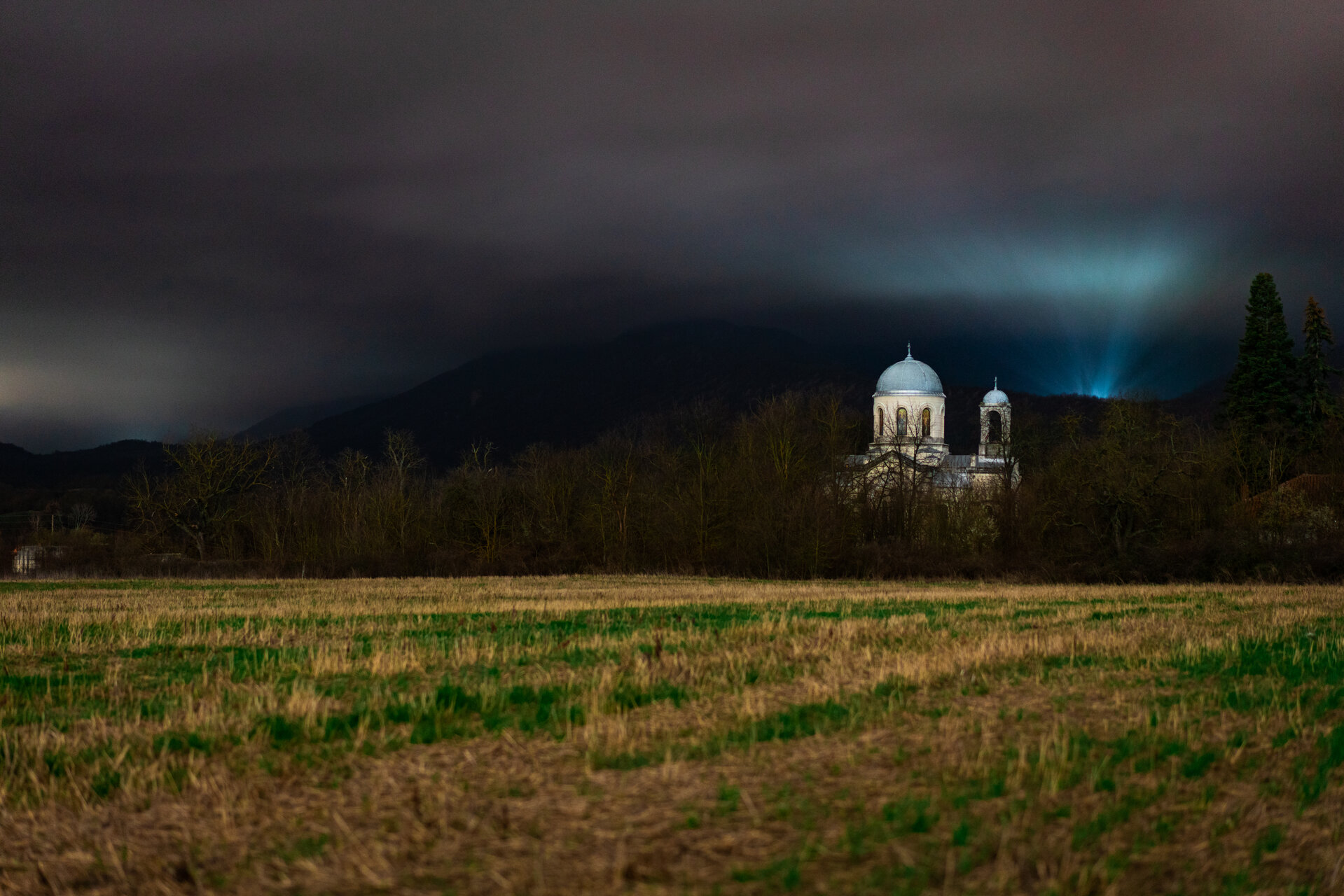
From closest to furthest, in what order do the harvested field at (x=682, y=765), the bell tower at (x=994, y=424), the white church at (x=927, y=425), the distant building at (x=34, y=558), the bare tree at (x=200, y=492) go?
the harvested field at (x=682, y=765)
the distant building at (x=34, y=558)
the bare tree at (x=200, y=492)
the white church at (x=927, y=425)
the bell tower at (x=994, y=424)

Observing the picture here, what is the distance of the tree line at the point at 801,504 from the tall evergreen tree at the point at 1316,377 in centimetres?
16

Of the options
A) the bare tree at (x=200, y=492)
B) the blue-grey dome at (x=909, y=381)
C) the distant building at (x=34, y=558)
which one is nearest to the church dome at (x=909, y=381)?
the blue-grey dome at (x=909, y=381)

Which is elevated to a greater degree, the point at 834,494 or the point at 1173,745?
the point at 834,494

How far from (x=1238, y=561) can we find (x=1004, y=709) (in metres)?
34.8

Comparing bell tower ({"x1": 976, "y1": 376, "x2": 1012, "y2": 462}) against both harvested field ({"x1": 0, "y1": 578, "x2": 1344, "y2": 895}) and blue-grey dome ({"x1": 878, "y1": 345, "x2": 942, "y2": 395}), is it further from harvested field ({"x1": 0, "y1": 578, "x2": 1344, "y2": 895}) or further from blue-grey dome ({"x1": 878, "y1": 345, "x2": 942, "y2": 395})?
harvested field ({"x1": 0, "y1": 578, "x2": 1344, "y2": 895})

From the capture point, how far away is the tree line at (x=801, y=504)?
4722cm

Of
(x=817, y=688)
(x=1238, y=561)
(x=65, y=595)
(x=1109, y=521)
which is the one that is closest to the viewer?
(x=817, y=688)

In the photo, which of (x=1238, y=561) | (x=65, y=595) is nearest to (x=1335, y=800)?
(x=1238, y=561)

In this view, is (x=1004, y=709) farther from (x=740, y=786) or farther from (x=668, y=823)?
(x=668, y=823)

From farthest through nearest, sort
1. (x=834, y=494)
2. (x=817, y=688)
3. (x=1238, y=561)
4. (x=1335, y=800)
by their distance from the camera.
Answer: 1. (x=834, y=494)
2. (x=1238, y=561)
3. (x=817, y=688)
4. (x=1335, y=800)

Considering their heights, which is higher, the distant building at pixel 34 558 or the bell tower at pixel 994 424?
the bell tower at pixel 994 424

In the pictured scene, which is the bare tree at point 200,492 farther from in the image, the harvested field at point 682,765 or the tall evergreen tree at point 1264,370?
the tall evergreen tree at point 1264,370

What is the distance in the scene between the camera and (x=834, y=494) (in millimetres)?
61312

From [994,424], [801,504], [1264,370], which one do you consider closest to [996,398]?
[994,424]
